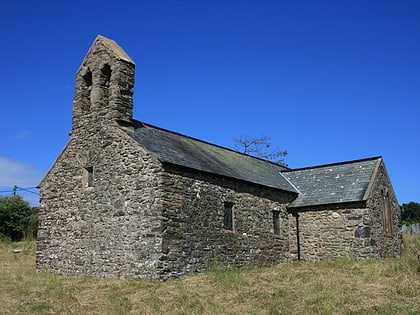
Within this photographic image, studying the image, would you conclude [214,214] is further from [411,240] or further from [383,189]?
[411,240]

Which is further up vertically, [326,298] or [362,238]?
[362,238]

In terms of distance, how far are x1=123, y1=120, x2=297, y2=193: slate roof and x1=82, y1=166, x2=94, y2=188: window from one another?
8.26ft

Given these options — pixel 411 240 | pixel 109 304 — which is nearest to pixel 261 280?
pixel 109 304

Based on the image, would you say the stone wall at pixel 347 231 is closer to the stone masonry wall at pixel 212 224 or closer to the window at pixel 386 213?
the window at pixel 386 213

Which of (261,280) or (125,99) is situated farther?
(125,99)

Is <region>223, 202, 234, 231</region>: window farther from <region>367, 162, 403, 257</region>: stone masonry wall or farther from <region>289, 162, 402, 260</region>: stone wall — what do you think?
<region>367, 162, 403, 257</region>: stone masonry wall

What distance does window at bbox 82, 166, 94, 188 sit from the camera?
63.5 feet

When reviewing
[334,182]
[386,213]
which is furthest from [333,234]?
[386,213]

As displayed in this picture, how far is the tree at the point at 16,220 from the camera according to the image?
112 ft

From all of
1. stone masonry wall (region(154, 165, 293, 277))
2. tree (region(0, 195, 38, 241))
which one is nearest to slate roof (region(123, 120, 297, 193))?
stone masonry wall (region(154, 165, 293, 277))

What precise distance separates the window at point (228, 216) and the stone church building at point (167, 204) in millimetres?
62

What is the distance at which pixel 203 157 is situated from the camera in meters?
20.8

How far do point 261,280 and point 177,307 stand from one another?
3834 mm

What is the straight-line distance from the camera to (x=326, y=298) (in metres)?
12.7
